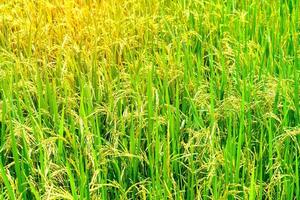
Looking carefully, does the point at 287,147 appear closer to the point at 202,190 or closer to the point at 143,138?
the point at 202,190

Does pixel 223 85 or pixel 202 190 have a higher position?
pixel 223 85

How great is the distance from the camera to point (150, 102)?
1.70 meters

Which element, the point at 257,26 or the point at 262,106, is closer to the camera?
the point at 262,106

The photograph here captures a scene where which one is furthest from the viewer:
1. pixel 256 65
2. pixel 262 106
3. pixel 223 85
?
pixel 256 65

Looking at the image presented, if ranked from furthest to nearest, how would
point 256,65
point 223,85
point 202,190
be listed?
point 256,65 < point 223,85 < point 202,190

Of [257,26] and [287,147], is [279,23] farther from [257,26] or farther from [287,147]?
[287,147]

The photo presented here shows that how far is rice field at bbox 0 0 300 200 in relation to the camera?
1.48m

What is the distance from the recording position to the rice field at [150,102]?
148cm

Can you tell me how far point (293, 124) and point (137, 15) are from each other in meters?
1.30

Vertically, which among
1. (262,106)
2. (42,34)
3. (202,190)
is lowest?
(202,190)

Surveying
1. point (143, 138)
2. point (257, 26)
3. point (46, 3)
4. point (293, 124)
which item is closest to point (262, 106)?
point (293, 124)

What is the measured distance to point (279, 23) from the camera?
2.58 metres

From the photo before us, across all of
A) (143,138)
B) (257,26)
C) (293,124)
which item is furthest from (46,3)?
(293,124)

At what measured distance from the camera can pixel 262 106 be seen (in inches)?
73.4
